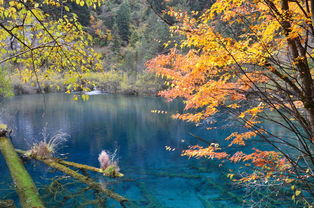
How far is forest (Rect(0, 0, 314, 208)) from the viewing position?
2.76 m

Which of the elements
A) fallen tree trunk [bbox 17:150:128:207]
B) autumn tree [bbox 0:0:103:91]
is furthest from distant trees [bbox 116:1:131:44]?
autumn tree [bbox 0:0:103:91]

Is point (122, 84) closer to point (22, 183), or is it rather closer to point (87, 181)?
point (87, 181)

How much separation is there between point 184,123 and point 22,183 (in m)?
11.4

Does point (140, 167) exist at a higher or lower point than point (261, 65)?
lower

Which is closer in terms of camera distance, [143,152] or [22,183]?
[22,183]

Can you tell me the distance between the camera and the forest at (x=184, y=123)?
108 inches

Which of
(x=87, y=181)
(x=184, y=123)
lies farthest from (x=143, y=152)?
(x=184, y=123)

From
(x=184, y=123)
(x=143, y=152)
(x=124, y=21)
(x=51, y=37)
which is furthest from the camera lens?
(x=124, y=21)

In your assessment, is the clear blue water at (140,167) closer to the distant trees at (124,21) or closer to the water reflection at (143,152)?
the water reflection at (143,152)

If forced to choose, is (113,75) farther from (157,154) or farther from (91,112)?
(157,154)

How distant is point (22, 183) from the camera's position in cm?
616

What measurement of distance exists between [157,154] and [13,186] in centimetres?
525

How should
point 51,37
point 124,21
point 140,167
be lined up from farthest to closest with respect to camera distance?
point 124,21 < point 140,167 < point 51,37

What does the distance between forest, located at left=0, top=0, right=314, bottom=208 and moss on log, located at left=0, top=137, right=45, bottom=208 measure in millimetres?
43
